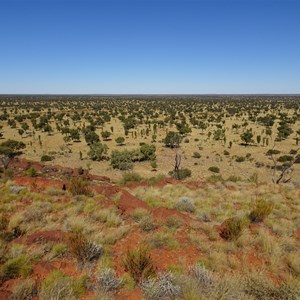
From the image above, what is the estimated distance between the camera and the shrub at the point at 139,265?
6.25 meters

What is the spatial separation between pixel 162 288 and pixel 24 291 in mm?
2753

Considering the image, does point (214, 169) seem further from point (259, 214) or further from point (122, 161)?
point (259, 214)

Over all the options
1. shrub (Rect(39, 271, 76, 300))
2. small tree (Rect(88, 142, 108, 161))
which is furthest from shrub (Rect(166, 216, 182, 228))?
small tree (Rect(88, 142, 108, 161))

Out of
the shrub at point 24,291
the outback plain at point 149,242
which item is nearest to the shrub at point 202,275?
the outback plain at point 149,242

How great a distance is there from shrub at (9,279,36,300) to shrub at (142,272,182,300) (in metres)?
2.27

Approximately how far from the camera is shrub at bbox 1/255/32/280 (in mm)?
5970

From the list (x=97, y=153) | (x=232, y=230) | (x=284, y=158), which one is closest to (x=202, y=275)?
(x=232, y=230)

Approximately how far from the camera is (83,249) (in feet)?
22.7

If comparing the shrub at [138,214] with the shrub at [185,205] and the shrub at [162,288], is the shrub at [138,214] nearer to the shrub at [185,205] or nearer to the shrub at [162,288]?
the shrub at [185,205]

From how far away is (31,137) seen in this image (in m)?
41.5

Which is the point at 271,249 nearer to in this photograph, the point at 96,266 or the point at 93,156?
the point at 96,266

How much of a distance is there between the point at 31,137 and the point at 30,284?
39.5m

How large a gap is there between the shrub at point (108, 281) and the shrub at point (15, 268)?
1607 millimetres

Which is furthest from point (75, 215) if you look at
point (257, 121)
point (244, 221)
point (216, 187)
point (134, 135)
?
point (257, 121)
